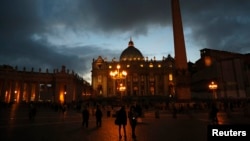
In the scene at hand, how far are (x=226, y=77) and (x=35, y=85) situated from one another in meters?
51.7

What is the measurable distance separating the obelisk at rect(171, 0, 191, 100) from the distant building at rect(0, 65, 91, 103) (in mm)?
44661

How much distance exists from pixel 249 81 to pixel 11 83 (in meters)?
58.6

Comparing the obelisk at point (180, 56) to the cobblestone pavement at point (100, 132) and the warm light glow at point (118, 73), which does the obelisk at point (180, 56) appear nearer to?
the warm light glow at point (118, 73)

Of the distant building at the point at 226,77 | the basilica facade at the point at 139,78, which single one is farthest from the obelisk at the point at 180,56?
the basilica facade at the point at 139,78

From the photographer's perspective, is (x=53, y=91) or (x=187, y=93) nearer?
(x=187, y=93)

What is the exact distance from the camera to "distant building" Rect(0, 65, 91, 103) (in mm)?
57362

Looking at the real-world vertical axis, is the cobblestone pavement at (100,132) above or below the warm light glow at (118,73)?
below

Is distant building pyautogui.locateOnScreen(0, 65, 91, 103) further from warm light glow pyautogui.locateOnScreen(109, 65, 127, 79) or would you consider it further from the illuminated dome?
warm light glow pyautogui.locateOnScreen(109, 65, 127, 79)

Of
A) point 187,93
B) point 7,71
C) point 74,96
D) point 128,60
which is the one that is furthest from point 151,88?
point 187,93

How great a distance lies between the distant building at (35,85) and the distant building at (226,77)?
37019 mm

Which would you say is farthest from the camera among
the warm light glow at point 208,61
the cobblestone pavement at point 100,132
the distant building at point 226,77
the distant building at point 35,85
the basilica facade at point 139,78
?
the basilica facade at point 139,78

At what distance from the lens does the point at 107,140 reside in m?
9.15

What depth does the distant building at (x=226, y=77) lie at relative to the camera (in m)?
51.8

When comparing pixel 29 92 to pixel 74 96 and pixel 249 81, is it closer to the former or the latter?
pixel 74 96
